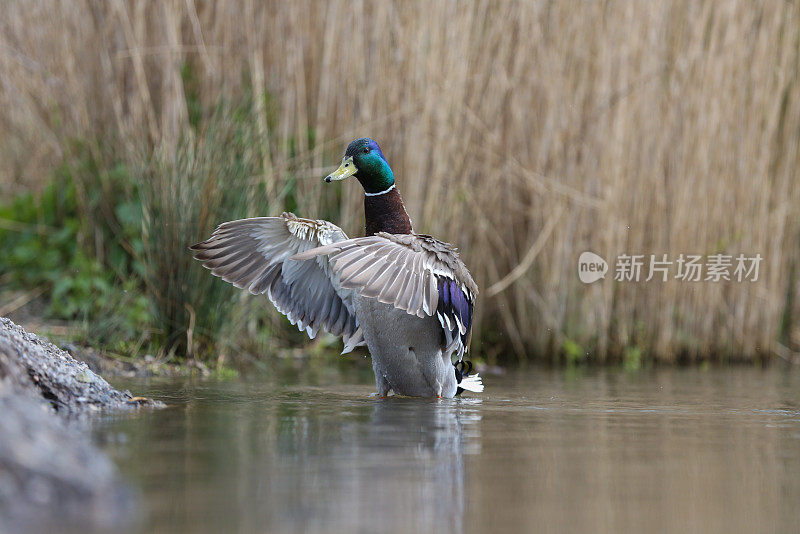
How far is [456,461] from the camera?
3.51 m

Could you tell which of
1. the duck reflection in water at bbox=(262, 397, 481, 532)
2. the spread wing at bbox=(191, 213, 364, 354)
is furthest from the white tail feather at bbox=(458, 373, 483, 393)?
the duck reflection in water at bbox=(262, 397, 481, 532)

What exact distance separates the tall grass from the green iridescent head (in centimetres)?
144

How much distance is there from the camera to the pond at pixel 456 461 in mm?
2734

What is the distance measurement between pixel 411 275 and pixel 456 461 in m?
1.58

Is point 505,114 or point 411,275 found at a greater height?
point 505,114

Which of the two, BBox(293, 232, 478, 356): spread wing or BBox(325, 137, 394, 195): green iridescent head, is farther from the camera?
BBox(325, 137, 394, 195): green iridescent head

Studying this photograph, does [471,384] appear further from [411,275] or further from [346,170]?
[346,170]

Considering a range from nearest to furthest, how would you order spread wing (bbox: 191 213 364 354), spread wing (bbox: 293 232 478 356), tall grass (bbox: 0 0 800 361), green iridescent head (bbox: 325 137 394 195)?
spread wing (bbox: 293 232 478 356), green iridescent head (bbox: 325 137 394 195), spread wing (bbox: 191 213 364 354), tall grass (bbox: 0 0 800 361)

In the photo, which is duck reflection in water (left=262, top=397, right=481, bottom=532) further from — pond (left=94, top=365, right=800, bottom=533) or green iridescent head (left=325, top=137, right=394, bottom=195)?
green iridescent head (left=325, top=137, right=394, bottom=195)

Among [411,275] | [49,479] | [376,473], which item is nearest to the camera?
[49,479]

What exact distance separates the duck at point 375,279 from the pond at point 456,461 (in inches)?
9.5

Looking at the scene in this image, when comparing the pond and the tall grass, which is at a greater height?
the tall grass

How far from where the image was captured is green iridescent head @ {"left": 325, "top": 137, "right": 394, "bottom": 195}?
573 cm

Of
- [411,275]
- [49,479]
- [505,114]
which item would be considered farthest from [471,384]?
[49,479]
